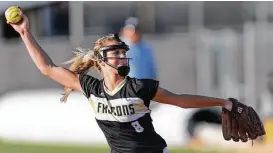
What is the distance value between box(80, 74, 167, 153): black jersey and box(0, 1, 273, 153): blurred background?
6.93 m

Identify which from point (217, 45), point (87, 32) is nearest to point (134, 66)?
point (217, 45)

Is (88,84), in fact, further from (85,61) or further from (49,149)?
(49,149)

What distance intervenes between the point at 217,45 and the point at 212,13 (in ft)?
5.44

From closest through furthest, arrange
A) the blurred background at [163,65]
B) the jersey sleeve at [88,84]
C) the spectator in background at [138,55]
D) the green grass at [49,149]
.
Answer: the jersey sleeve at [88,84], the spectator in background at [138,55], the green grass at [49,149], the blurred background at [163,65]

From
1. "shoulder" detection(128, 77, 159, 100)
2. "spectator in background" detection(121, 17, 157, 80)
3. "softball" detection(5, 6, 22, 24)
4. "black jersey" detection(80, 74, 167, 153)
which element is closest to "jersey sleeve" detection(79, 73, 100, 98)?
"black jersey" detection(80, 74, 167, 153)

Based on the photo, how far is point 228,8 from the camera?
1803cm

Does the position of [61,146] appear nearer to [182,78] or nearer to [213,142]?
[213,142]

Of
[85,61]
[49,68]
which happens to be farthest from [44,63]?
[85,61]

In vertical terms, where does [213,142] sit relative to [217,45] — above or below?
below

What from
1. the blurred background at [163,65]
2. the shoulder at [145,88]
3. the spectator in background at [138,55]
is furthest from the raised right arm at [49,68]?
the blurred background at [163,65]

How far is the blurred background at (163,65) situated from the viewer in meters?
13.7

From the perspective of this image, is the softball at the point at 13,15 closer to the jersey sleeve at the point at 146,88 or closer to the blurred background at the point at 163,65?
the jersey sleeve at the point at 146,88

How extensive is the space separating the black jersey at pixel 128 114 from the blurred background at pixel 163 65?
6931 millimetres

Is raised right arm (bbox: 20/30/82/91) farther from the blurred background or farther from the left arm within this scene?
the blurred background
